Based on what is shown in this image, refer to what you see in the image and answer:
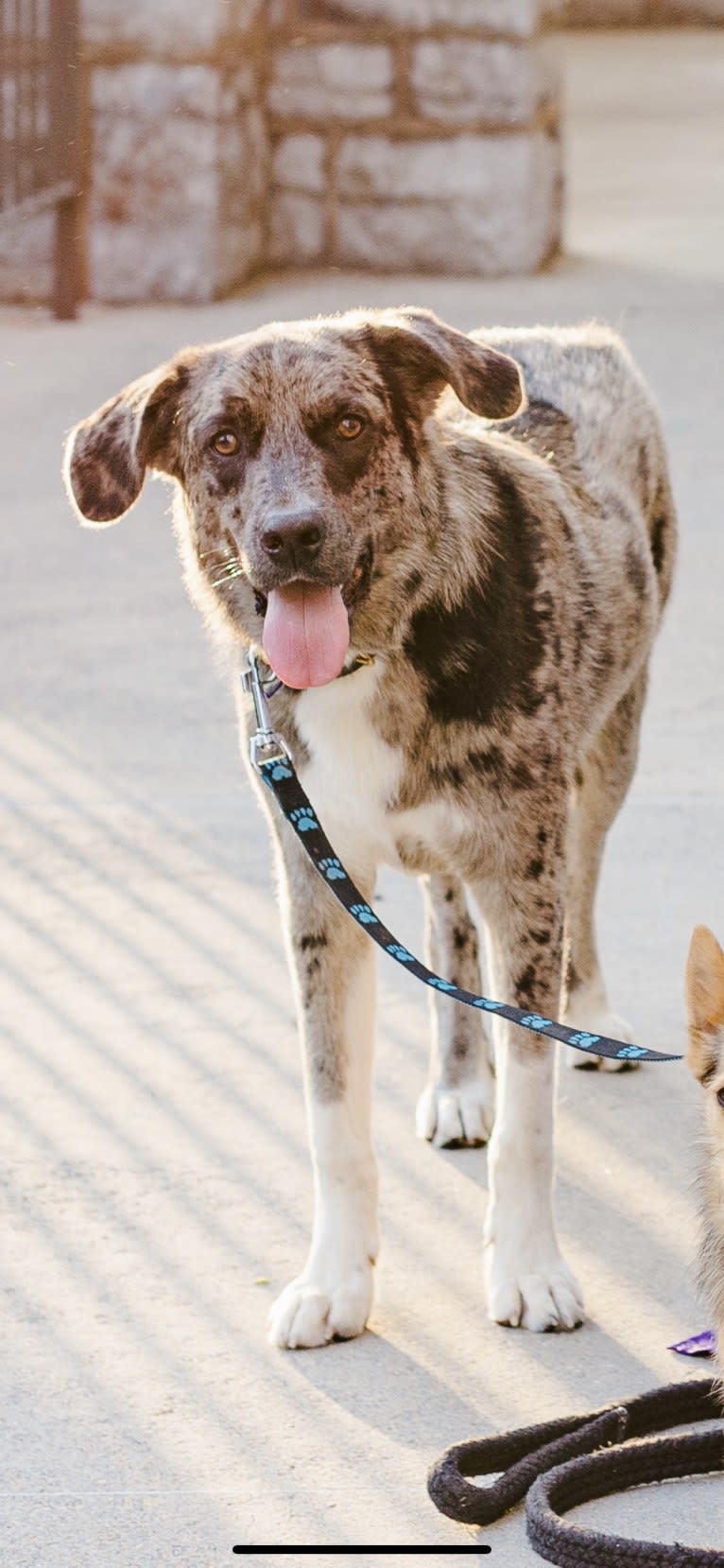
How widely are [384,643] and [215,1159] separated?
49.8 inches

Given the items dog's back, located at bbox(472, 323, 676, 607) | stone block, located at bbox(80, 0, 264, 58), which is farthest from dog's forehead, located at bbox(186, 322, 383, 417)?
stone block, located at bbox(80, 0, 264, 58)

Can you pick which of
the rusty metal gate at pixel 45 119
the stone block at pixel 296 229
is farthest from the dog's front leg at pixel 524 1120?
the stone block at pixel 296 229

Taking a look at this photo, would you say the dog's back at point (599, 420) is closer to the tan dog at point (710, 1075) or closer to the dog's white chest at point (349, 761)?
the dog's white chest at point (349, 761)

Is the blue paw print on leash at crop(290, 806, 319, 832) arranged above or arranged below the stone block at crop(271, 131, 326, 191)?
A: below

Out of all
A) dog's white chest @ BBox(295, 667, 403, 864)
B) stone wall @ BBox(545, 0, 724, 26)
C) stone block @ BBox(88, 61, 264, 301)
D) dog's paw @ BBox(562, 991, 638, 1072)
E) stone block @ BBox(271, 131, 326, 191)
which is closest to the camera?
dog's white chest @ BBox(295, 667, 403, 864)

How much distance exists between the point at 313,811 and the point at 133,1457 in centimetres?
109

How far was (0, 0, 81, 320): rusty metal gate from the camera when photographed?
11.4 metres

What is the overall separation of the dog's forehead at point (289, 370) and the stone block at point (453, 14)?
29.4ft

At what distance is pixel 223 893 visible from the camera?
18.8ft

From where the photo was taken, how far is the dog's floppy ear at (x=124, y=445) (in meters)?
3.68

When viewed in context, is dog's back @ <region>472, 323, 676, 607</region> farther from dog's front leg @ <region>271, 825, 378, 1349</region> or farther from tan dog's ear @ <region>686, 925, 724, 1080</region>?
tan dog's ear @ <region>686, 925, 724, 1080</region>

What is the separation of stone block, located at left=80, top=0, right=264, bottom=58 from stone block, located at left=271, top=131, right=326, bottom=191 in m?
0.93

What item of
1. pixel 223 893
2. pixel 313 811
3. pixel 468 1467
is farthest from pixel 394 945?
pixel 223 893

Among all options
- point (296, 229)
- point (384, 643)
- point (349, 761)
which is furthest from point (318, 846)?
point (296, 229)
